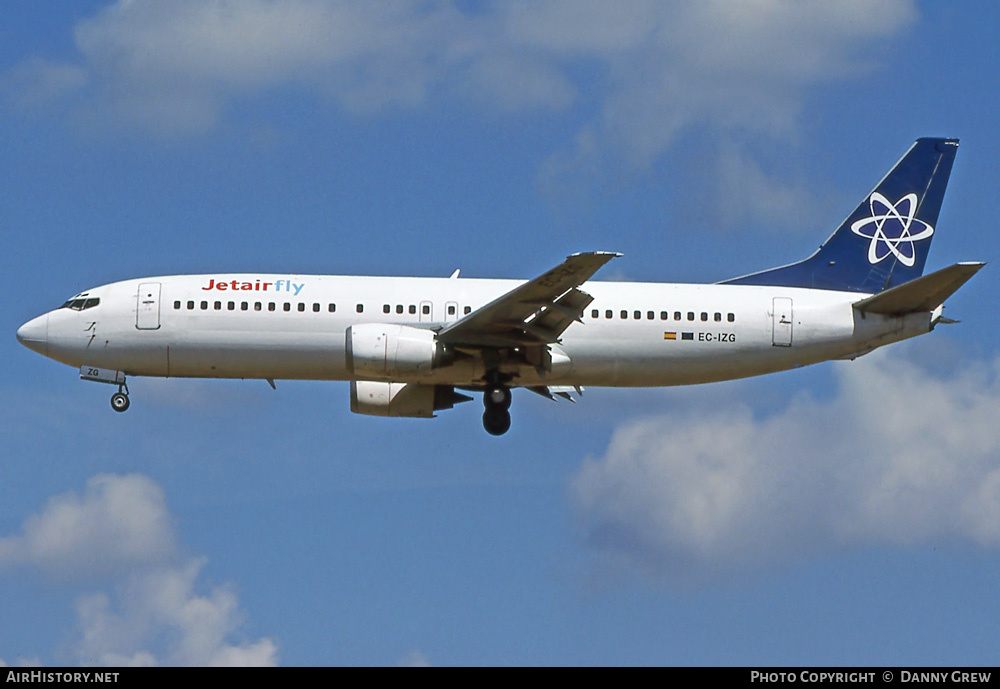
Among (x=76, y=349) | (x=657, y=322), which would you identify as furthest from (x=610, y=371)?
(x=76, y=349)

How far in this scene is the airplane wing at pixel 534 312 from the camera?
35.8m

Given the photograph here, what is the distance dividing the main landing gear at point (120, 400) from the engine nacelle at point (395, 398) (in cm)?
630

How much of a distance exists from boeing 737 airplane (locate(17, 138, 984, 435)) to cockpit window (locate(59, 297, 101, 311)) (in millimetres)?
61

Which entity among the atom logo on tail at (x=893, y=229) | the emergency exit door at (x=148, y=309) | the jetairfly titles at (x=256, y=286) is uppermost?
the atom logo on tail at (x=893, y=229)

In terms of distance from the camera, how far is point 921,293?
124 ft

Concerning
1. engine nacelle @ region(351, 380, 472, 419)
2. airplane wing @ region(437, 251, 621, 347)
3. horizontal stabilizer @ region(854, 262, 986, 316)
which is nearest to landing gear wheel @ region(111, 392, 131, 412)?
engine nacelle @ region(351, 380, 472, 419)

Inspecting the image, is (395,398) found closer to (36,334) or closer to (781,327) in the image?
(36,334)

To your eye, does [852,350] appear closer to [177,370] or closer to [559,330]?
[559,330]

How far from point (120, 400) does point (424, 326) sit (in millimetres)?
8598

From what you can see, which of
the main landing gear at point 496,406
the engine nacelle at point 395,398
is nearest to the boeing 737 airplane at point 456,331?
the main landing gear at point 496,406

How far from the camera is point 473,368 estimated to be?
127 feet

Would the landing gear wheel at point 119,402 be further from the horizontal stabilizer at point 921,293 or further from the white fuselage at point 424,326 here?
the horizontal stabilizer at point 921,293

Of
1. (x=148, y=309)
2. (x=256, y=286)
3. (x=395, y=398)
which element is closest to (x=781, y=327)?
(x=395, y=398)

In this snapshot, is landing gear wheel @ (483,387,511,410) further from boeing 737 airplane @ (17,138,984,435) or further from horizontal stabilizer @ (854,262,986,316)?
horizontal stabilizer @ (854,262,986,316)
